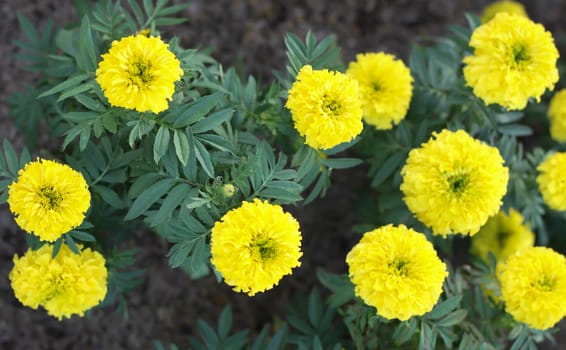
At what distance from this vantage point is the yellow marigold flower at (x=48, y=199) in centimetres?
181

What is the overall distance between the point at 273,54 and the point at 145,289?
140 cm

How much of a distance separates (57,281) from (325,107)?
1.01 meters

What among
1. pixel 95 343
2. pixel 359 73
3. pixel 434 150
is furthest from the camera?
pixel 95 343

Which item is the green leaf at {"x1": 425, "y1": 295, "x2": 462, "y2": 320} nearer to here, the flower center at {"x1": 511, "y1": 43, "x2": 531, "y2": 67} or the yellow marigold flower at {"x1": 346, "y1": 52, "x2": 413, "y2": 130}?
the yellow marigold flower at {"x1": 346, "y1": 52, "x2": 413, "y2": 130}

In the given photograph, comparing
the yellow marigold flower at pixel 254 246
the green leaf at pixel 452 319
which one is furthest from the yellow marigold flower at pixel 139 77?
the green leaf at pixel 452 319

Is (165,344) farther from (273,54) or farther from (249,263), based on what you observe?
(273,54)

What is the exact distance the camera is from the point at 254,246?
178 centimetres

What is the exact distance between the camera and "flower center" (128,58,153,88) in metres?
1.77

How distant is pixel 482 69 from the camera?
7.43ft

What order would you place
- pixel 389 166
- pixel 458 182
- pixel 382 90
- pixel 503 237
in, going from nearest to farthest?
1. pixel 458 182
2. pixel 382 90
3. pixel 389 166
4. pixel 503 237

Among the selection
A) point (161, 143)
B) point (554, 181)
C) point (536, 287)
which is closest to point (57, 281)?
point (161, 143)

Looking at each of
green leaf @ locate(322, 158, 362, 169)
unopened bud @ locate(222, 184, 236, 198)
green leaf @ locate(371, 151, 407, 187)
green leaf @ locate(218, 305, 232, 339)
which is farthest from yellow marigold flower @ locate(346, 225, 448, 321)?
green leaf @ locate(218, 305, 232, 339)

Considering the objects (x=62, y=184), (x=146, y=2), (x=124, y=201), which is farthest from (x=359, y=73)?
(x=62, y=184)

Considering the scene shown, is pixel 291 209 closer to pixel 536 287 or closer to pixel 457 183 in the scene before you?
pixel 457 183
